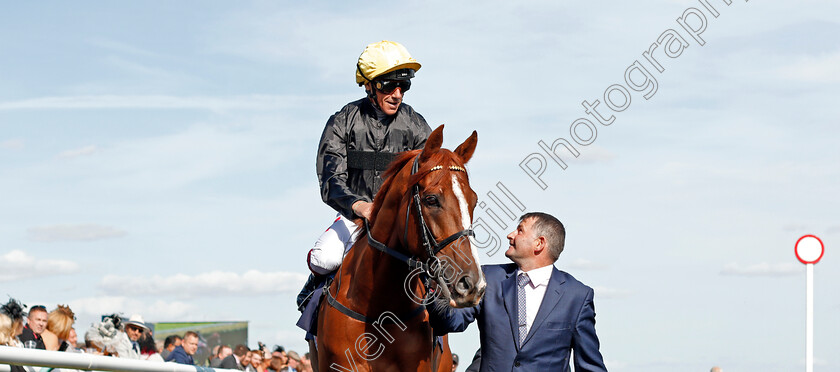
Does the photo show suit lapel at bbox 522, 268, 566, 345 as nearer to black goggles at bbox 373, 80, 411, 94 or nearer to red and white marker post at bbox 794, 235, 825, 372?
black goggles at bbox 373, 80, 411, 94

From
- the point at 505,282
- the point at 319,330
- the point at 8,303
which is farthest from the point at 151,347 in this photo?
the point at 505,282

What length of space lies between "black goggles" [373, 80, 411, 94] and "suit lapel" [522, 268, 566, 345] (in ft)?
5.42

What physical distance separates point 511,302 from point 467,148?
83 centimetres

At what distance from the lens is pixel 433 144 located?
441 cm

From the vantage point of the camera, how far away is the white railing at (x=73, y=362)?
3.42 meters

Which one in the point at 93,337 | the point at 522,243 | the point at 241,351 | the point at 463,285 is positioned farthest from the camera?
the point at 241,351

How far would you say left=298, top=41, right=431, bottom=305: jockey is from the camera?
5340mm

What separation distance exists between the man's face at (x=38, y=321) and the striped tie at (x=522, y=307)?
171 inches

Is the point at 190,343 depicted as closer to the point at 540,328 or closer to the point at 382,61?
the point at 382,61

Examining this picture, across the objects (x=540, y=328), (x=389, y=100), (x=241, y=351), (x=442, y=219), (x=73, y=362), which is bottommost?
(x=73, y=362)

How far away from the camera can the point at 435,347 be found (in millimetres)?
5066

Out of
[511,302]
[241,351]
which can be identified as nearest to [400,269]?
[511,302]

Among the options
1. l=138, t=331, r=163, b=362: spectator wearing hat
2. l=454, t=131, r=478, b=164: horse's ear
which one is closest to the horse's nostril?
l=454, t=131, r=478, b=164: horse's ear

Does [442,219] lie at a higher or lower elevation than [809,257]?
lower
